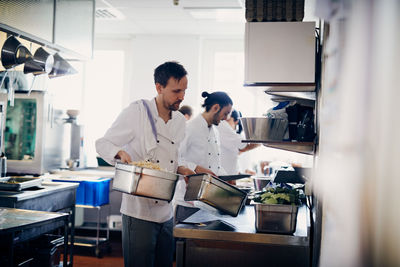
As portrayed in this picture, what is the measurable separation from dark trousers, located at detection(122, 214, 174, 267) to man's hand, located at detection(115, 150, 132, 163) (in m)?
0.31

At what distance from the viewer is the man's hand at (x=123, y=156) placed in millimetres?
2225

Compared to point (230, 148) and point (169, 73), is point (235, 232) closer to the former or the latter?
point (169, 73)

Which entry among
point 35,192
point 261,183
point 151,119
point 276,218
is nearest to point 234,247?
point 276,218

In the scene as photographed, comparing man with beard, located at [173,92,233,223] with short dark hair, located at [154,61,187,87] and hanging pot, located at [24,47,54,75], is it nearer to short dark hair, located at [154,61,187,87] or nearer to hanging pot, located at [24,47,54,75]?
short dark hair, located at [154,61,187,87]

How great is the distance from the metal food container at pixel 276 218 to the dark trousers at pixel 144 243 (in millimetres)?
605

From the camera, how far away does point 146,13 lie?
542 cm

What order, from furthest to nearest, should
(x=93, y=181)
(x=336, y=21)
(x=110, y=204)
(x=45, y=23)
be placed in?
(x=110, y=204) → (x=93, y=181) → (x=45, y=23) → (x=336, y=21)

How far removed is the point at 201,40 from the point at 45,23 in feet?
10.2

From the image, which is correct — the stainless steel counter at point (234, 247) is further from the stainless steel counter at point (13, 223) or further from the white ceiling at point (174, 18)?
the white ceiling at point (174, 18)

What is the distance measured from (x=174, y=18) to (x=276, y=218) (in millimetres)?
4128

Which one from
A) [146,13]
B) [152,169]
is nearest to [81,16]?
[146,13]

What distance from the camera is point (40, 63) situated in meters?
3.98

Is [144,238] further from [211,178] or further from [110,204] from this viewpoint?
[110,204]

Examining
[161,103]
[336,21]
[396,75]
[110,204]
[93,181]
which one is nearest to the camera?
[396,75]
